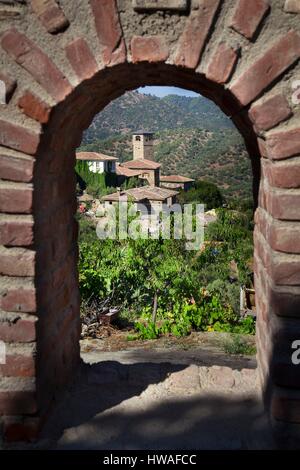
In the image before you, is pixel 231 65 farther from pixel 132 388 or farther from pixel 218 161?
pixel 218 161

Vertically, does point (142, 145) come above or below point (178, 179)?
above

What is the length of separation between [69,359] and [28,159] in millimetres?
A: 1144

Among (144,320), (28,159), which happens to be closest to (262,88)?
(28,159)

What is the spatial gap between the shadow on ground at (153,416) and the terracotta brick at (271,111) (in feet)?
4.17

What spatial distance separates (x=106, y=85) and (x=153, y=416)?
1516 mm

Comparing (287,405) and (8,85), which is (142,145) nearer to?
(8,85)

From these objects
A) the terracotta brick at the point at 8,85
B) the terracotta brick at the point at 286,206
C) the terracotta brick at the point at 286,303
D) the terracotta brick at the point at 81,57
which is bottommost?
the terracotta brick at the point at 286,303

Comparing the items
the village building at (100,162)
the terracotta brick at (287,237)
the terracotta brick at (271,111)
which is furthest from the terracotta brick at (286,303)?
the village building at (100,162)

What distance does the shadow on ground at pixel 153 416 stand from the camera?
212 cm

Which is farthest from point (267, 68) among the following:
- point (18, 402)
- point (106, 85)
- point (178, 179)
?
point (178, 179)

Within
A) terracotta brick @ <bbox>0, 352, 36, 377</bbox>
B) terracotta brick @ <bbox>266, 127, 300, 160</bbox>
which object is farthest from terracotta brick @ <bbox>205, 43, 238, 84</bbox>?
terracotta brick @ <bbox>0, 352, 36, 377</bbox>

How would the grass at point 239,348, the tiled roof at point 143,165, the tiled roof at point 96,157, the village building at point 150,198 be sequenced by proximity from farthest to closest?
the tiled roof at point 96,157, the tiled roof at point 143,165, the village building at point 150,198, the grass at point 239,348

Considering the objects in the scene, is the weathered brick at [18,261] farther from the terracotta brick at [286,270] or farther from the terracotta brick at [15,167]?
the terracotta brick at [286,270]

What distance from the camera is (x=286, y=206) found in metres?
1.82
